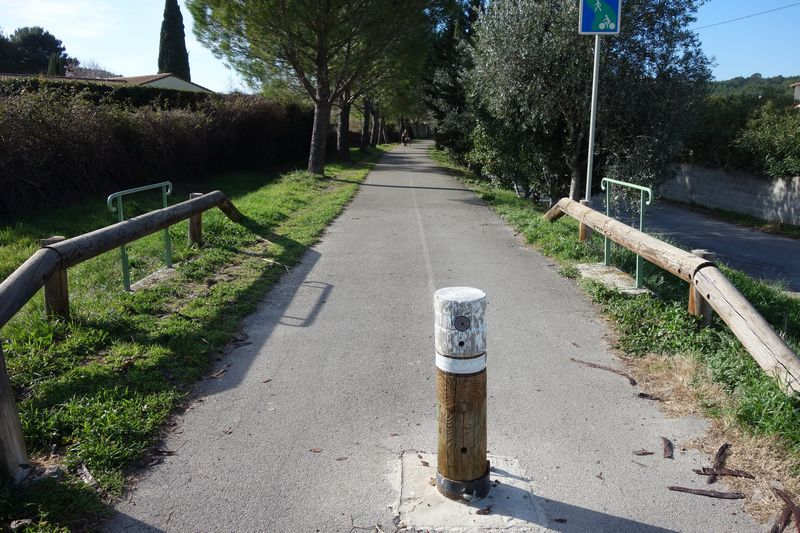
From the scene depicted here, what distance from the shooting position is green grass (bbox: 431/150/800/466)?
407 cm

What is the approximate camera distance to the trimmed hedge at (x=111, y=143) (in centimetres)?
1204

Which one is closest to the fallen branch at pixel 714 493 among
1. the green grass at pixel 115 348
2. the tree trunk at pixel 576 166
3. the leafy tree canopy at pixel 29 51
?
the green grass at pixel 115 348

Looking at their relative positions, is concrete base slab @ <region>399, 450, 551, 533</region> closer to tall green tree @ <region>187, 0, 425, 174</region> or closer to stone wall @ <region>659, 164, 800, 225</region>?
stone wall @ <region>659, 164, 800, 225</region>

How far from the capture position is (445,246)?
1041cm

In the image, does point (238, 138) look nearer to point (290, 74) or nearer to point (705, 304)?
point (290, 74)

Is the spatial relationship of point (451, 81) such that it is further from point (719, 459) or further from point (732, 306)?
point (719, 459)

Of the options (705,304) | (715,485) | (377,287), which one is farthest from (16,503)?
(705,304)

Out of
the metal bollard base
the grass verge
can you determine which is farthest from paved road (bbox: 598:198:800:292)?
the metal bollard base

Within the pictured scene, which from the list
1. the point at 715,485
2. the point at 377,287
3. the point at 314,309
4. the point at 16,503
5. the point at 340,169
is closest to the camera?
the point at 16,503

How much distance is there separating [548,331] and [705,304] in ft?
4.71

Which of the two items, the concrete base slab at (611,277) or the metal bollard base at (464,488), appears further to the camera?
the concrete base slab at (611,277)

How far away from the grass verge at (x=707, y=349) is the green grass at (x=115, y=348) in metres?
3.54

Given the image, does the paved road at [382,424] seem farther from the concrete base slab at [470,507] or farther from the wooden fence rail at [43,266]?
the wooden fence rail at [43,266]

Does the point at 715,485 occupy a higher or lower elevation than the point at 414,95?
lower
